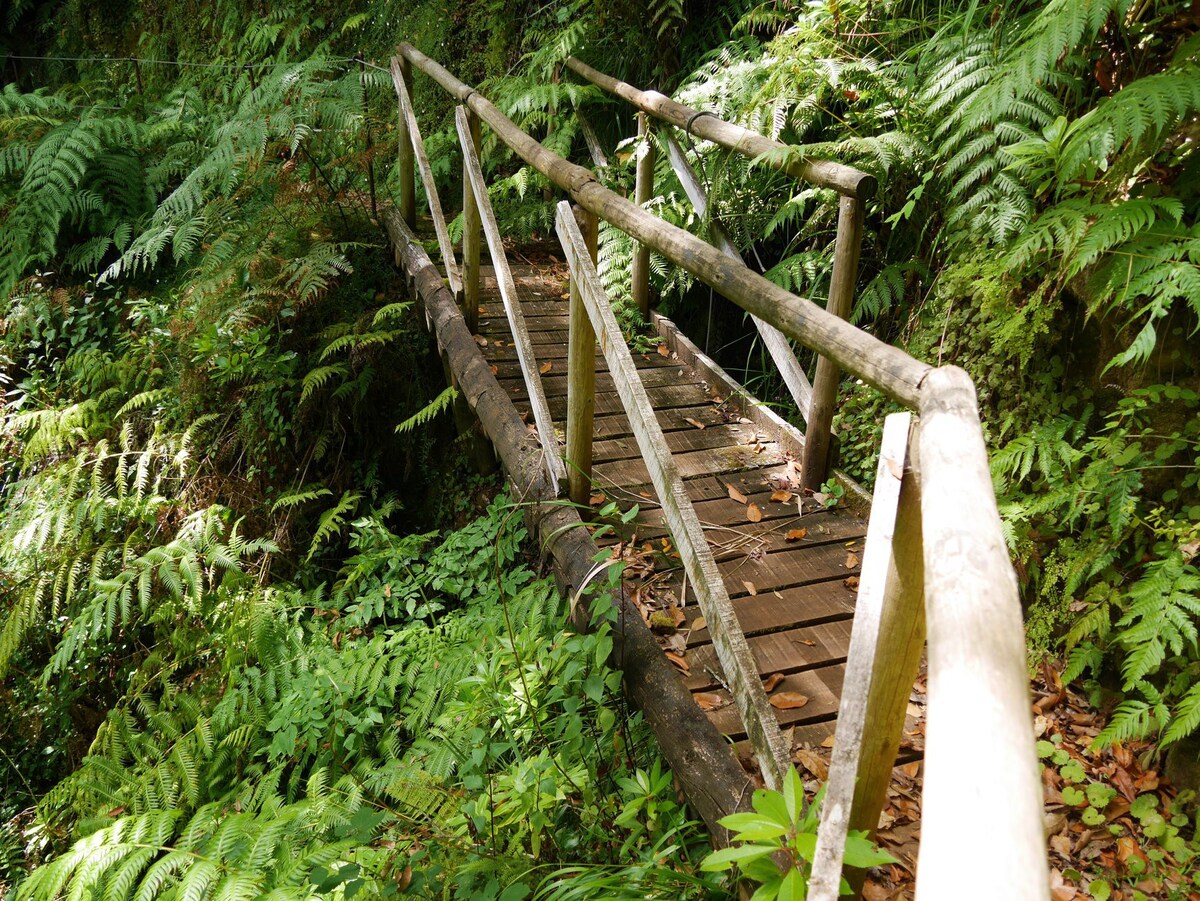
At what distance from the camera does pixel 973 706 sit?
24.8 inches

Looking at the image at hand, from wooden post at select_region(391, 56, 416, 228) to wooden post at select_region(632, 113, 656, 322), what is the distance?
1647 millimetres

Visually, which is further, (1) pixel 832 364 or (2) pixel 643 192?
(2) pixel 643 192

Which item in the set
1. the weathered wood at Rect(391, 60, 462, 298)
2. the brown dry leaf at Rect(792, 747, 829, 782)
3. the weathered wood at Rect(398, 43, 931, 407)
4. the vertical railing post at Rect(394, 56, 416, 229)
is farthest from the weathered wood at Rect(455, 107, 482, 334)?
the brown dry leaf at Rect(792, 747, 829, 782)

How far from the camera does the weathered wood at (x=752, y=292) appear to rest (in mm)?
1398

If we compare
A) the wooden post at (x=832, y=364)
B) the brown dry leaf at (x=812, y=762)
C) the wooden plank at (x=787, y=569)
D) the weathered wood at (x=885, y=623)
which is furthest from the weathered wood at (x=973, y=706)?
the wooden post at (x=832, y=364)

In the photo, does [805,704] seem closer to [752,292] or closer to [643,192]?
[752,292]

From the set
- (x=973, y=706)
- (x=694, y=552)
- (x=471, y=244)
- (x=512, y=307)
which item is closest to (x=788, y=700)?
(x=694, y=552)

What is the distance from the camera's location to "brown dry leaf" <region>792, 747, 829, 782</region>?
2.07 metres

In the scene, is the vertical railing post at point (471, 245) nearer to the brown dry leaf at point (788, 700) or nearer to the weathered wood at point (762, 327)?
the weathered wood at point (762, 327)

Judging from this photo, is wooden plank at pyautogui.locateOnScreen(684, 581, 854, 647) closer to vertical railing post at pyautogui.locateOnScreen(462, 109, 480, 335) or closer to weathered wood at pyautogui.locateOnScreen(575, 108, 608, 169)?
vertical railing post at pyautogui.locateOnScreen(462, 109, 480, 335)

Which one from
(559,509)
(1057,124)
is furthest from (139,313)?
(1057,124)

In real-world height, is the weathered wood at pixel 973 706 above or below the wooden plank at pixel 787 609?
above

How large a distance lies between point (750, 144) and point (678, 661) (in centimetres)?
236

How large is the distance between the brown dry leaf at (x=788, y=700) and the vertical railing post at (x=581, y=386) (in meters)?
1.08
